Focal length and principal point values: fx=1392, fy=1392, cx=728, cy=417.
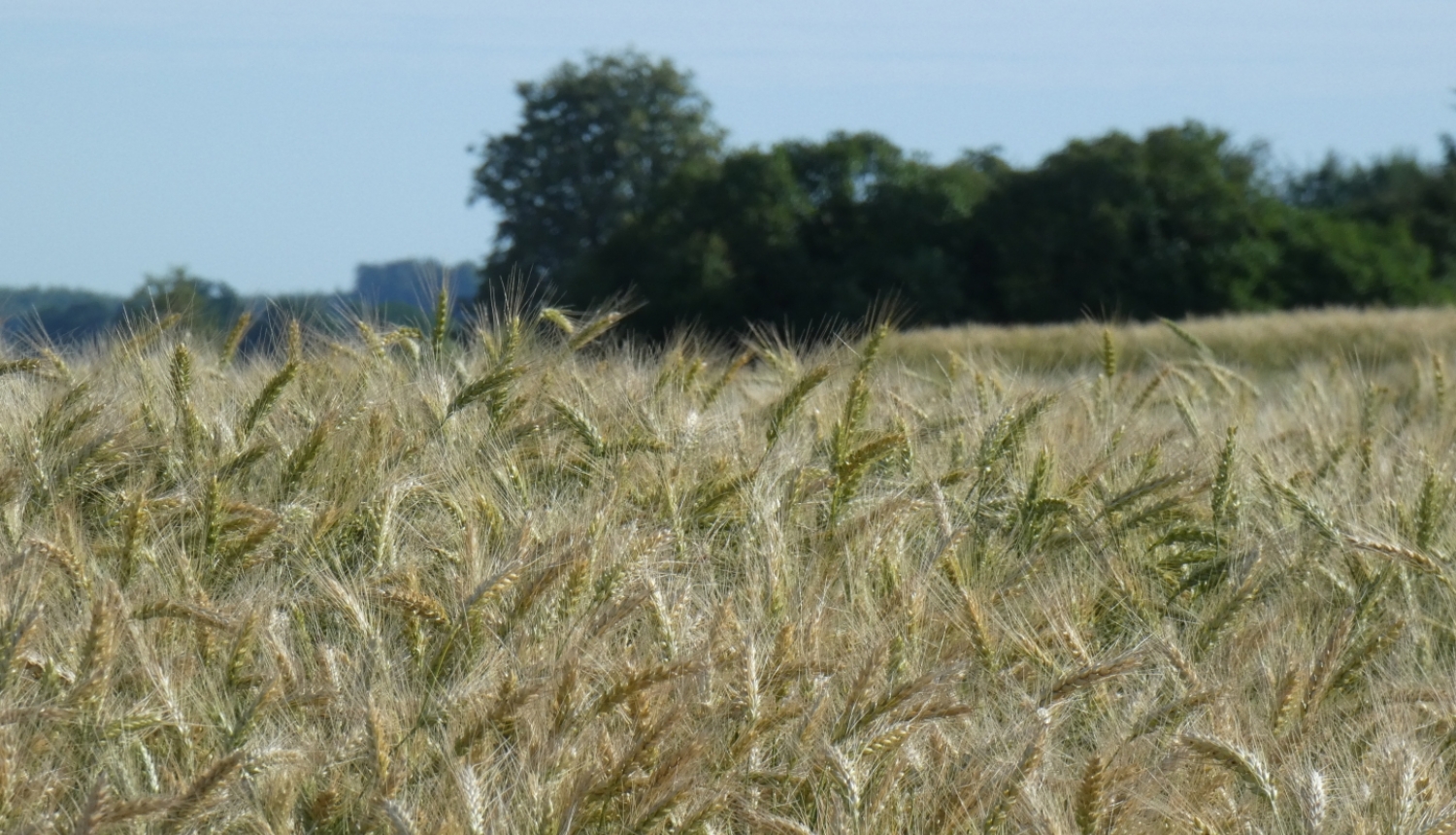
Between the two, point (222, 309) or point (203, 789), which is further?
point (222, 309)

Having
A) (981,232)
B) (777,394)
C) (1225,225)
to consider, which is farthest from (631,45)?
(777,394)

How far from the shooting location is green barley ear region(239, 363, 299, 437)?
10.6ft

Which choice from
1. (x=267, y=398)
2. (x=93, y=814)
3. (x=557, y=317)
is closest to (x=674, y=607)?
(x=93, y=814)

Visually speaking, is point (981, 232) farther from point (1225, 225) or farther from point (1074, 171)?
point (1225, 225)

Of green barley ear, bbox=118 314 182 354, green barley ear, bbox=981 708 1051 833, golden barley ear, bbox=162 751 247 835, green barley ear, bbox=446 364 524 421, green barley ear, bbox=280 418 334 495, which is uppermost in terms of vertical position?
green barley ear, bbox=118 314 182 354

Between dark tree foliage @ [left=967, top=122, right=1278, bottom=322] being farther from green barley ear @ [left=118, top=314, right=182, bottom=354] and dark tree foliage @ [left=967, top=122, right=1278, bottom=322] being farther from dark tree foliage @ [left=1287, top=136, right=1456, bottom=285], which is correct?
green barley ear @ [left=118, top=314, right=182, bottom=354]

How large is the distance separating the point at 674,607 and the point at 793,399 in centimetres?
102

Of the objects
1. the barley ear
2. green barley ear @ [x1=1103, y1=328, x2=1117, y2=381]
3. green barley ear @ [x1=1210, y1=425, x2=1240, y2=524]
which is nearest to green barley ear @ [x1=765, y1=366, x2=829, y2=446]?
green barley ear @ [x1=1210, y1=425, x2=1240, y2=524]

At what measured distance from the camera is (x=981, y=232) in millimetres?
29672

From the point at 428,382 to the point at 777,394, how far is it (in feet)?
3.64

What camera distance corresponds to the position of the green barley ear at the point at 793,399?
3.36 m

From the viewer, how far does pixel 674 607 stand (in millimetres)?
2516

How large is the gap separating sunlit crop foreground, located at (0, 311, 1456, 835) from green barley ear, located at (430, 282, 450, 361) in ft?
0.12

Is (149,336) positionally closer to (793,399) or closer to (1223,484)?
(793,399)
